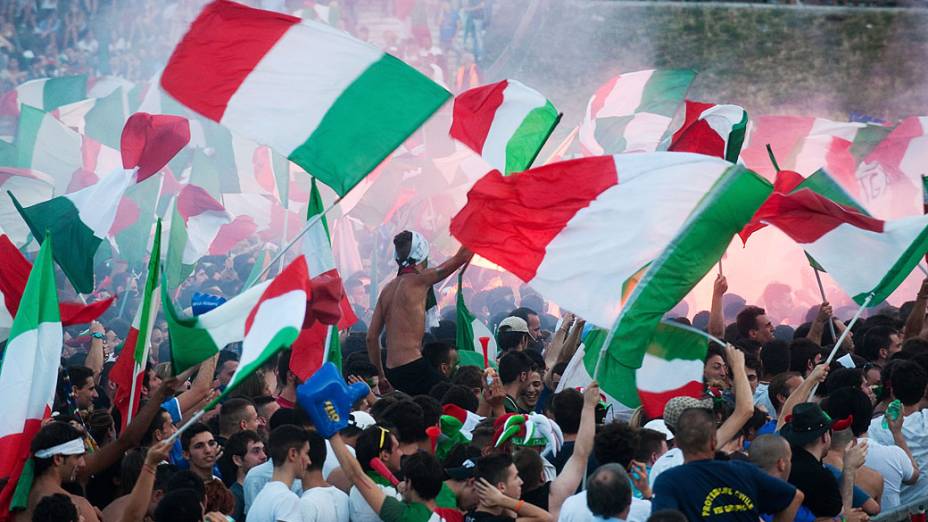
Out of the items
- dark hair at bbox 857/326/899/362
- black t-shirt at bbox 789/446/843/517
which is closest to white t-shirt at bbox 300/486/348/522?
black t-shirt at bbox 789/446/843/517

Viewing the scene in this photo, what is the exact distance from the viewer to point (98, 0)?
86.7ft

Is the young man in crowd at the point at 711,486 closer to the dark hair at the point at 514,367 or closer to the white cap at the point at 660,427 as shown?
the white cap at the point at 660,427

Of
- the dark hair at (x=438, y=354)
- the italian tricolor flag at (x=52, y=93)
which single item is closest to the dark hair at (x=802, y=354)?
the dark hair at (x=438, y=354)

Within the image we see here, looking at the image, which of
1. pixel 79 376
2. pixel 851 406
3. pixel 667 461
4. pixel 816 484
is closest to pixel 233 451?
pixel 79 376

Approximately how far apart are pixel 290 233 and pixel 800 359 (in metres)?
9.43

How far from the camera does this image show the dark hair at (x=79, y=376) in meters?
8.11

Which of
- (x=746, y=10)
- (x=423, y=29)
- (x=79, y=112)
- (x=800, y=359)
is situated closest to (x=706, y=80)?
(x=746, y=10)

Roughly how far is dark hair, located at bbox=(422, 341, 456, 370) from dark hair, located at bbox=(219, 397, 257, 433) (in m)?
2.14

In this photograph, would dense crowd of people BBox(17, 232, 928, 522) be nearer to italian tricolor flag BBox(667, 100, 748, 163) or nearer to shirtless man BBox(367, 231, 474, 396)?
shirtless man BBox(367, 231, 474, 396)

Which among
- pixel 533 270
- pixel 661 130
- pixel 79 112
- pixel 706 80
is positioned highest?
pixel 533 270

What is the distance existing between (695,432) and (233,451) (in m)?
2.42

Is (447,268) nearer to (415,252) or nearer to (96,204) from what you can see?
(415,252)

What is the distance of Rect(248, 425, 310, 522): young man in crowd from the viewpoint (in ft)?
19.3

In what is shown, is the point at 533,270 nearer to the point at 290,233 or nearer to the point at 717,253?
the point at 717,253
